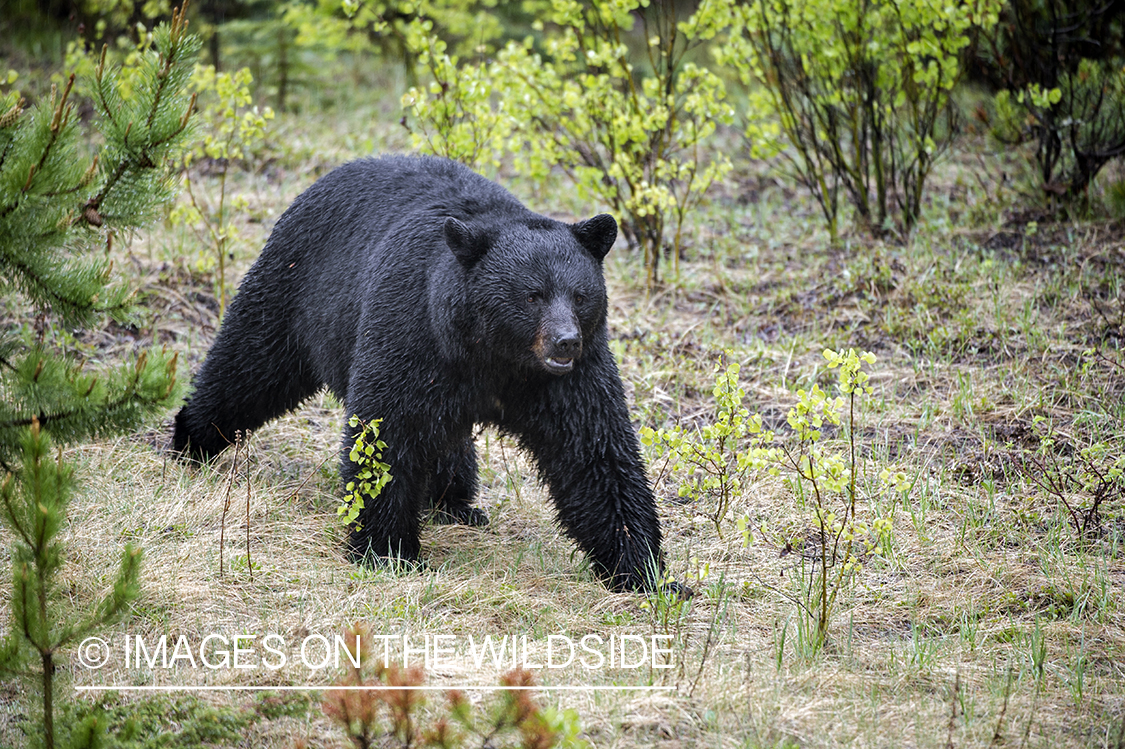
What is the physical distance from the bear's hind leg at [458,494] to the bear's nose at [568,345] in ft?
4.94

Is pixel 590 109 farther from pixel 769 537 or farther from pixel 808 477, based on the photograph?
pixel 808 477

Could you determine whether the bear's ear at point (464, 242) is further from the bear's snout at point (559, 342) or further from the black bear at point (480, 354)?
the bear's snout at point (559, 342)

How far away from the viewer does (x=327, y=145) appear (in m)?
10.8

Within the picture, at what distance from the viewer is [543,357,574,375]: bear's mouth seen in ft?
13.1

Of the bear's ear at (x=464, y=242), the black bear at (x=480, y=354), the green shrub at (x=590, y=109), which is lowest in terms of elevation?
the black bear at (x=480, y=354)

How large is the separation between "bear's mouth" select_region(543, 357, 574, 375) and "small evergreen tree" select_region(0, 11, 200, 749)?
1467 millimetres

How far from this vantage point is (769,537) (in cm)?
485

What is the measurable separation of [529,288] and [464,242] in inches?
13.4

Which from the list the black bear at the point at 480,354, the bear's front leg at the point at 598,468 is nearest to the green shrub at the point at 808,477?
the bear's front leg at the point at 598,468

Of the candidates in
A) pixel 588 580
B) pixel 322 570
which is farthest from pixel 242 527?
pixel 588 580

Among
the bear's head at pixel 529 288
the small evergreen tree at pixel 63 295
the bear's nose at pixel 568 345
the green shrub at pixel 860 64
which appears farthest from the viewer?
the green shrub at pixel 860 64

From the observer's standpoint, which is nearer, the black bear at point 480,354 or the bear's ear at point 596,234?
the black bear at point 480,354

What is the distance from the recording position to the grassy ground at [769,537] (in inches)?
131

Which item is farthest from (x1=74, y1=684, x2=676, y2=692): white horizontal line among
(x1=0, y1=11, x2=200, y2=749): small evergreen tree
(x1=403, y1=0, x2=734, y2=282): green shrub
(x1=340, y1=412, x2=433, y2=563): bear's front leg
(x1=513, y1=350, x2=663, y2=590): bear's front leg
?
(x1=403, y1=0, x2=734, y2=282): green shrub
